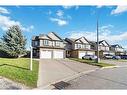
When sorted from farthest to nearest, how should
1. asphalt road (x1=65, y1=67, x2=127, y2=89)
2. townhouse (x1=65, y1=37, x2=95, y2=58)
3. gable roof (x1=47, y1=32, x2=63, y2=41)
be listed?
townhouse (x1=65, y1=37, x2=95, y2=58) < gable roof (x1=47, y1=32, x2=63, y2=41) < asphalt road (x1=65, y1=67, x2=127, y2=89)

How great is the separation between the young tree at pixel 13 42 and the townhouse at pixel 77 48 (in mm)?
23695

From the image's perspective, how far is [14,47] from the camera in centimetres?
3816

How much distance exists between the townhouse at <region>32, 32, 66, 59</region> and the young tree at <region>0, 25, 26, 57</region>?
391 inches

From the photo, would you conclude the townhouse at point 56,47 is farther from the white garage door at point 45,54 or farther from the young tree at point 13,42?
the young tree at point 13,42

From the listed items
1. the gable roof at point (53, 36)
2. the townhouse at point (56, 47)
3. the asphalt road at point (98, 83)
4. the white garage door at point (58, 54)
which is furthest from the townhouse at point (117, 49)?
the asphalt road at point (98, 83)

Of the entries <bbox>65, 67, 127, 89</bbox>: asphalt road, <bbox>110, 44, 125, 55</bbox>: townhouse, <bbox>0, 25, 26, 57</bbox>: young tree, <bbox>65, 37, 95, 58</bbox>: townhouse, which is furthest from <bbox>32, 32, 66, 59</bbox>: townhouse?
<bbox>65, 67, 127, 89</bbox>: asphalt road

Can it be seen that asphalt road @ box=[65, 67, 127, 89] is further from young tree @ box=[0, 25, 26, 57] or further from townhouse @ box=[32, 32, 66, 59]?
townhouse @ box=[32, 32, 66, 59]

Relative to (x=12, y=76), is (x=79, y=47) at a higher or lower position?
higher

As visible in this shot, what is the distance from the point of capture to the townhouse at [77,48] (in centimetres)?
6033

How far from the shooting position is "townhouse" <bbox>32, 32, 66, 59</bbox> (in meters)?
49.7

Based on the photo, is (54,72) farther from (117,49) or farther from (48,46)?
(117,49)

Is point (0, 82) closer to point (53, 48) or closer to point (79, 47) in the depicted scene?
point (53, 48)

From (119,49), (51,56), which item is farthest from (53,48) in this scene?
(119,49)
